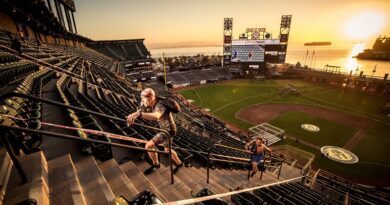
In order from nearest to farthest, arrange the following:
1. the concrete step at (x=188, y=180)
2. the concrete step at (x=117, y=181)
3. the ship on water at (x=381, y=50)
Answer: the concrete step at (x=117, y=181) → the concrete step at (x=188, y=180) → the ship on water at (x=381, y=50)

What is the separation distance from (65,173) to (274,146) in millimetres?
21299

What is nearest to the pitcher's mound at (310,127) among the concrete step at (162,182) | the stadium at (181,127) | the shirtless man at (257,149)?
the stadium at (181,127)

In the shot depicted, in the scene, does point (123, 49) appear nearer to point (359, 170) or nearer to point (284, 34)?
point (284, 34)

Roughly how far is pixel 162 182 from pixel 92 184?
1.82 m

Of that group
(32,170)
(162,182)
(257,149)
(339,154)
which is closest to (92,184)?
(32,170)

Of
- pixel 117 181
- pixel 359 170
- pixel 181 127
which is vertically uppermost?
pixel 117 181

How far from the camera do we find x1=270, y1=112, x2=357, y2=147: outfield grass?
71.6 ft

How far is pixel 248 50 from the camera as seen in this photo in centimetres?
5647

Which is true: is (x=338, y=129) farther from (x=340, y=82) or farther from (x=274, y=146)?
(x=340, y=82)

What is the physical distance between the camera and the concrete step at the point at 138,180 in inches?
153

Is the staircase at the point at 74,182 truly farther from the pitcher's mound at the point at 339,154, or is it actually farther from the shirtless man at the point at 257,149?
the pitcher's mound at the point at 339,154

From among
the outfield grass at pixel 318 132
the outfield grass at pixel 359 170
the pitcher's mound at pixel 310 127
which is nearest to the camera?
the outfield grass at pixel 359 170

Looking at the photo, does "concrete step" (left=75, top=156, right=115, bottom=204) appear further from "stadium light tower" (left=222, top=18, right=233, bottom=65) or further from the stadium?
"stadium light tower" (left=222, top=18, right=233, bottom=65)

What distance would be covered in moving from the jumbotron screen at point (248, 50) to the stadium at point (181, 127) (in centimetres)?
32
